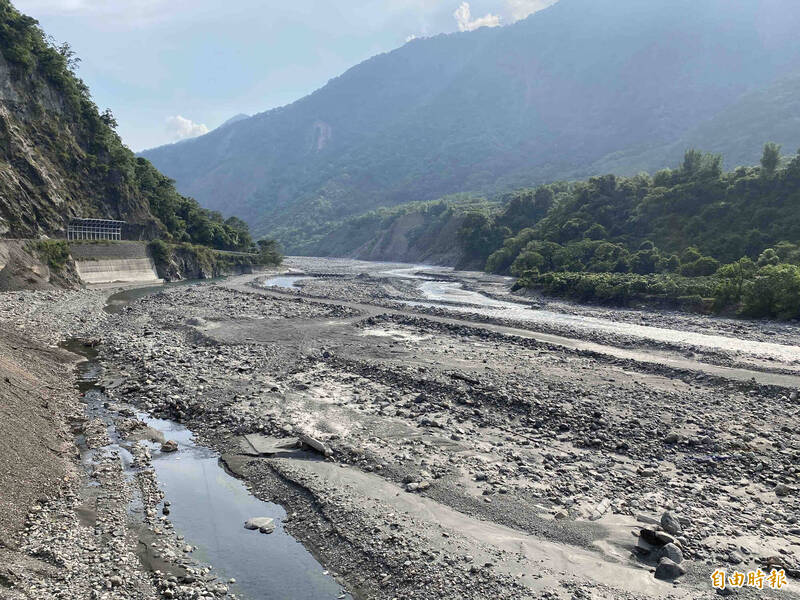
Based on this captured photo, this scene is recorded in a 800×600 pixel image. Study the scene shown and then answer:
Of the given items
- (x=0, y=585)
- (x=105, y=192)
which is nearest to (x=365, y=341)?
(x=0, y=585)

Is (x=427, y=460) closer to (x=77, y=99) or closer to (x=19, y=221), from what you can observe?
(x=19, y=221)

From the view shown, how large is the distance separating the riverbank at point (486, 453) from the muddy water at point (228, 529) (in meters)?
0.43

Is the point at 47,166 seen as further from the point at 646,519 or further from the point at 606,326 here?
the point at 646,519

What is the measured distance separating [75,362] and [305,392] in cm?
1417

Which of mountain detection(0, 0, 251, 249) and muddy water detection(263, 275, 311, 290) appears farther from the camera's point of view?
muddy water detection(263, 275, 311, 290)

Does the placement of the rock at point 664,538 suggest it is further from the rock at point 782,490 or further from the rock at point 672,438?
the rock at point 672,438

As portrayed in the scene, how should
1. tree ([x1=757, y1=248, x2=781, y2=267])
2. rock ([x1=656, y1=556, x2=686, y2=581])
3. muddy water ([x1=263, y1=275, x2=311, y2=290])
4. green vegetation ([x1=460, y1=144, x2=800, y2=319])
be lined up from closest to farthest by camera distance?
rock ([x1=656, y1=556, x2=686, y2=581])
green vegetation ([x1=460, y1=144, x2=800, y2=319])
tree ([x1=757, y1=248, x2=781, y2=267])
muddy water ([x1=263, y1=275, x2=311, y2=290])

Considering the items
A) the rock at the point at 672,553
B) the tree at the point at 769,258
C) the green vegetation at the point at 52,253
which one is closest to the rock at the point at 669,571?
the rock at the point at 672,553

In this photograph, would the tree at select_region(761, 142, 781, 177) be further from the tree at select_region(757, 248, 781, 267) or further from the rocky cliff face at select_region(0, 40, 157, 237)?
the rocky cliff face at select_region(0, 40, 157, 237)

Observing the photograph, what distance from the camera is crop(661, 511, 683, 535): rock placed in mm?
Answer: 12349

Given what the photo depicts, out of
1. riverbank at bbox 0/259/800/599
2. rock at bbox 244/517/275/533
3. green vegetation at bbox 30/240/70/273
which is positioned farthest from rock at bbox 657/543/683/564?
green vegetation at bbox 30/240/70/273

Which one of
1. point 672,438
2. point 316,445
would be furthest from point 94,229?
point 672,438

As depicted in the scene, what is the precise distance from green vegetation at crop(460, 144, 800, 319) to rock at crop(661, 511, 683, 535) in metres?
45.5

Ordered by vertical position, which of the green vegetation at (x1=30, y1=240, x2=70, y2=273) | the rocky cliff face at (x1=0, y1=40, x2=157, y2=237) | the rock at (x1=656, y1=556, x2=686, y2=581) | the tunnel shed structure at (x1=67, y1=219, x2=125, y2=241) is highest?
the rocky cliff face at (x1=0, y1=40, x2=157, y2=237)
